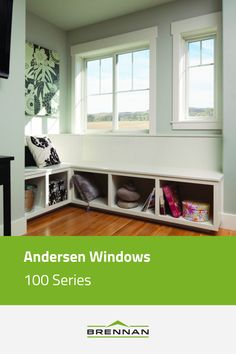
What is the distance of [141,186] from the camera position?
118 inches


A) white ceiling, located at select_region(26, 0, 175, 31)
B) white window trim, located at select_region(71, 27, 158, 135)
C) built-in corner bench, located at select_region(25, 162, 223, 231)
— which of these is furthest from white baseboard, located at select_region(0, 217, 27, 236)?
white ceiling, located at select_region(26, 0, 175, 31)

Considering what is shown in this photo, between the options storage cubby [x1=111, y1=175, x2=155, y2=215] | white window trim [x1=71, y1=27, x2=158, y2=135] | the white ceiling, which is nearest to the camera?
storage cubby [x1=111, y1=175, x2=155, y2=215]

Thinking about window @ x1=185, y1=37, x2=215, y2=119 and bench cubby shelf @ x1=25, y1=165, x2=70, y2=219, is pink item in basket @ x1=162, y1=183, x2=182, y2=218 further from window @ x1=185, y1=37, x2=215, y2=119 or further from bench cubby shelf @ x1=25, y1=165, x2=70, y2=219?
bench cubby shelf @ x1=25, y1=165, x2=70, y2=219

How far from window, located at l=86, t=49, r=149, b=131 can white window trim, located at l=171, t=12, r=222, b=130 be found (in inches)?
16.1

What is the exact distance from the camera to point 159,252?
921mm

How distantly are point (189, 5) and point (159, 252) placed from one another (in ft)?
8.67

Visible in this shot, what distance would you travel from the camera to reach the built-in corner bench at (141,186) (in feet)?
7.20

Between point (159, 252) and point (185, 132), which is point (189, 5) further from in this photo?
point (159, 252)

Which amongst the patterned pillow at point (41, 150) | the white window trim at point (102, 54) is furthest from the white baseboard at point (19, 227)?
the white window trim at point (102, 54)

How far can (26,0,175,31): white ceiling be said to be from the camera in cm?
274

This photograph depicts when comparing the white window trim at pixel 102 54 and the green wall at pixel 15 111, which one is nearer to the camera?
the green wall at pixel 15 111

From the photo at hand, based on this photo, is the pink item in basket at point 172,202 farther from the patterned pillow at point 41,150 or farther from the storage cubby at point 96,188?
the patterned pillow at point 41,150

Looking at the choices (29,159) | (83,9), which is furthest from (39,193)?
(83,9)

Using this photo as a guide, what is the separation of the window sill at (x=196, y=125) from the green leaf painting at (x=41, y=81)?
152 centimetres
